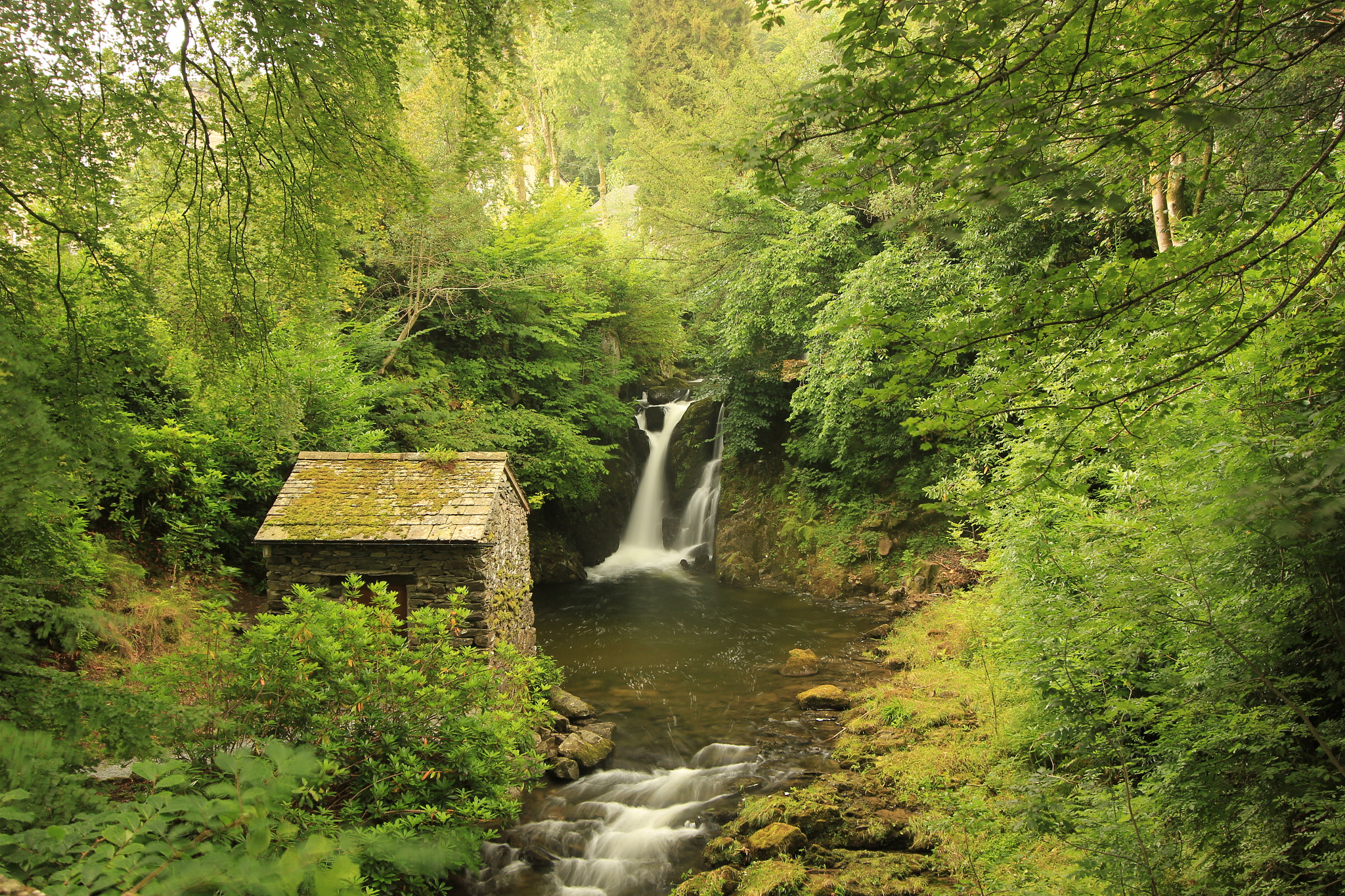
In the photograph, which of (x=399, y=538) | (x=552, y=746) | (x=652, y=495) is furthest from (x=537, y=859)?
(x=652, y=495)

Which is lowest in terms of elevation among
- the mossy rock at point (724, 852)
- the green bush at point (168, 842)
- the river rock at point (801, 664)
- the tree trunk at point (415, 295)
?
the mossy rock at point (724, 852)

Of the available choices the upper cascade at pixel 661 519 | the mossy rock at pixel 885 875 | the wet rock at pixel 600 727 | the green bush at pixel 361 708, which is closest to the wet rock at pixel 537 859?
the green bush at pixel 361 708

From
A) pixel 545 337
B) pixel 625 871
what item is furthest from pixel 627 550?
pixel 625 871

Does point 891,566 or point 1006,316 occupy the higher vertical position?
point 1006,316

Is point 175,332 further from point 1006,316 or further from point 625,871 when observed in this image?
point 625,871

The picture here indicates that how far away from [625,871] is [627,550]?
13.5 meters

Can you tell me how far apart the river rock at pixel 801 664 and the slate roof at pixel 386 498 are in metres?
5.39

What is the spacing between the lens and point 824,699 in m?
9.74

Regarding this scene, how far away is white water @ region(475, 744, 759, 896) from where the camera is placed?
20.5 ft

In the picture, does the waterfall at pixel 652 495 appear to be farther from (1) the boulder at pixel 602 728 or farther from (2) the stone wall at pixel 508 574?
(1) the boulder at pixel 602 728

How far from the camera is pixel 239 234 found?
4547 mm

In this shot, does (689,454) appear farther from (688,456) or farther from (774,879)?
(774,879)

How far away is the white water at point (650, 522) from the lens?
62.2ft

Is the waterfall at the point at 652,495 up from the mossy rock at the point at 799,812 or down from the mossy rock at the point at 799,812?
up
